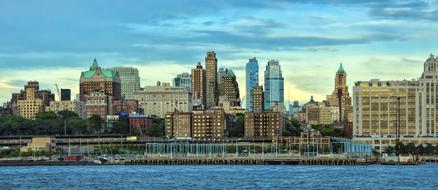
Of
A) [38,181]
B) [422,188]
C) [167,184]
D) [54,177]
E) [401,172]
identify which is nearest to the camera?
[422,188]

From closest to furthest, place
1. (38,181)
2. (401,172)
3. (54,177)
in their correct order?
(38,181), (54,177), (401,172)

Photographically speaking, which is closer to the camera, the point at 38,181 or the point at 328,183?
the point at 328,183

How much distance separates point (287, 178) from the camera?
176250 mm

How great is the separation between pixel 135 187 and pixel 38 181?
2307cm

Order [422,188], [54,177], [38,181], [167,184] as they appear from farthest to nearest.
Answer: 1. [54,177]
2. [38,181]
3. [167,184]
4. [422,188]

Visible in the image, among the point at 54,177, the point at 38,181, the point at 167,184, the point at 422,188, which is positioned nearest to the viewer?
the point at 422,188

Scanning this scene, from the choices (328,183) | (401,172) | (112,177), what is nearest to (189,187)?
(328,183)

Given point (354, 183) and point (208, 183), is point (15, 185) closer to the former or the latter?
point (208, 183)

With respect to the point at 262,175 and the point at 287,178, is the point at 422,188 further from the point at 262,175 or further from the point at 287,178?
the point at 262,175

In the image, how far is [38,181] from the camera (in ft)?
563

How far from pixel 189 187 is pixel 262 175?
36.5m

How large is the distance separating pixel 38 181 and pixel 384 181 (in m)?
44.0

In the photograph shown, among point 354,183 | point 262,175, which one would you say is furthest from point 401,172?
point 354,183

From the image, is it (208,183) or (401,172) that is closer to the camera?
(208,183)
